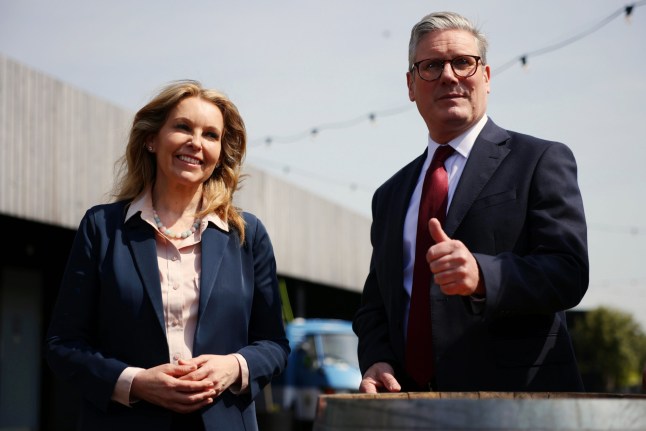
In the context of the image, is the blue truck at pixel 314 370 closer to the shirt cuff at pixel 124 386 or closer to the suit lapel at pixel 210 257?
the suit lapel at pixel 210 257

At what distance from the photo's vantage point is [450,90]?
2771 mm

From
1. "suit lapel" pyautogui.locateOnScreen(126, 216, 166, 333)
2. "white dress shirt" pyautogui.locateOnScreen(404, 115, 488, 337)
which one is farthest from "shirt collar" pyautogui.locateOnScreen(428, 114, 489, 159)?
"suit lapel" pyautogui.locateOnScreen(126, 216, 166, 333)

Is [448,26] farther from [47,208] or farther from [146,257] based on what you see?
[47,208]

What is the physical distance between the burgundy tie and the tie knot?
8 centimetres

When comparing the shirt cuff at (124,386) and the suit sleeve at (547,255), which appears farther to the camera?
the shirt cuff at (124,386)

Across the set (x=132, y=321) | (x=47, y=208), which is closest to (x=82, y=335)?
(x=132, y=321)

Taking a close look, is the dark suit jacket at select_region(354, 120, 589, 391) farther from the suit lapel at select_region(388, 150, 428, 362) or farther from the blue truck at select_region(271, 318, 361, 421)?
the blue truck at select_region(271, 318, 361, 421)

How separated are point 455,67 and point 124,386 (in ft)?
4.24

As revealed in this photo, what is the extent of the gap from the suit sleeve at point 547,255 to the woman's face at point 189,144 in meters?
1.04

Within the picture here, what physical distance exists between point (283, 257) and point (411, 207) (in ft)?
60.7

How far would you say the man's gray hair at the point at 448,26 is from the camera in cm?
280

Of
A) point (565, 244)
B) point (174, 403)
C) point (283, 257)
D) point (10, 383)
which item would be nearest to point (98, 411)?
point (174, 403)

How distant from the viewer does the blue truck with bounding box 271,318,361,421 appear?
1420 centimetres

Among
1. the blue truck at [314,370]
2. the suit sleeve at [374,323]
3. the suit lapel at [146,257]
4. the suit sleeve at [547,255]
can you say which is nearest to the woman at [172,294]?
the suit lapel at [146,257]
